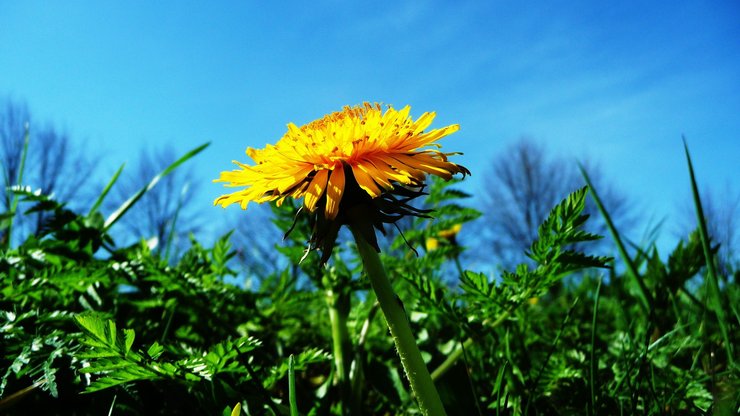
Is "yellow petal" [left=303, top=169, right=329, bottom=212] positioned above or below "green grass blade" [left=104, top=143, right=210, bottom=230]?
below

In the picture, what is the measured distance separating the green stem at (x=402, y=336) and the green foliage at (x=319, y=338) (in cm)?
15

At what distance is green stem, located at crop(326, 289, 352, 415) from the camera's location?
155cm

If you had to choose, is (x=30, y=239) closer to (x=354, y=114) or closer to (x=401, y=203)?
(x=354, y=114)

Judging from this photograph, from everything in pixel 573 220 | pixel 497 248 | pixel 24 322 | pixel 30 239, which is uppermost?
pixel 497 248

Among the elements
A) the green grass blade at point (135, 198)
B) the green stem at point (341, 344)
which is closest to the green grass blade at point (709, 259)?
the green stem at point (341, 344)

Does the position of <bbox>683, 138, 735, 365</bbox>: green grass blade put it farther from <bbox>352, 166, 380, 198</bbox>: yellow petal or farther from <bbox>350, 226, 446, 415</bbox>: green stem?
<bbox>352, 166, 380, 198</bbox>: yellow petal

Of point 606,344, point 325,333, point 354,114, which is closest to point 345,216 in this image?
point 354,114

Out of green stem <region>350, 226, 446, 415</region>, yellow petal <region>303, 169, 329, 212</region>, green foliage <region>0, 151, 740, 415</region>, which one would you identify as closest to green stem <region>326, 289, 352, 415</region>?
green foliage <region>0, 151, 740, 415</region>

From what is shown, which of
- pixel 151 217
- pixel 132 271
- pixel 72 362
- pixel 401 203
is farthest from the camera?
pixel 151 217

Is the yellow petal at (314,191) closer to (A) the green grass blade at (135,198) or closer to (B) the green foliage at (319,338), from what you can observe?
(B) the green foliage at (319,338)

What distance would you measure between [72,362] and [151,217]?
28.6 m

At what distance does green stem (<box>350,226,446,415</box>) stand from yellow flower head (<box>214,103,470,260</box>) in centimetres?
7

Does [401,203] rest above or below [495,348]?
above

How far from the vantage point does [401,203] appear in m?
0.99
